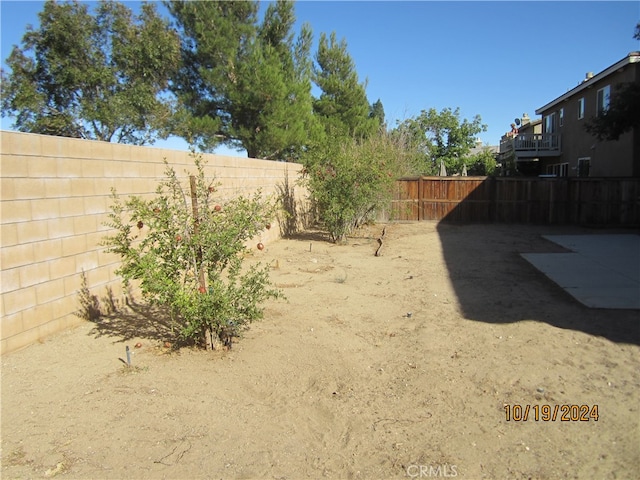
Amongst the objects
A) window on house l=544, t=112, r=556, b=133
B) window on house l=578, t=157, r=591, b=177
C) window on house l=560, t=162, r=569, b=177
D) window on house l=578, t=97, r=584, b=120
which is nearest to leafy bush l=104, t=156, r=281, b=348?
window on house l=578, t=157, r=591, b=177

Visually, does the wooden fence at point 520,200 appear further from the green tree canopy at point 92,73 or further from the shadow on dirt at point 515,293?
the green tree canopy at point 92,73

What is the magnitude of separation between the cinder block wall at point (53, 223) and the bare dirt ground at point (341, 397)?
13.7 inches

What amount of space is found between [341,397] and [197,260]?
186 cm

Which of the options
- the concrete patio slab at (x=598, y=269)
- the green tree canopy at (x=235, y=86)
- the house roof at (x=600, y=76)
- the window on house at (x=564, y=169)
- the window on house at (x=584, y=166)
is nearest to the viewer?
the concrete patio slab at (x=598, y=269)

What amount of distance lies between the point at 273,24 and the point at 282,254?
16088 millimetres

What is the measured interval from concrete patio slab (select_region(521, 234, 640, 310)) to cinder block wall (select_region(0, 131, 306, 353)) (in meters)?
6.45

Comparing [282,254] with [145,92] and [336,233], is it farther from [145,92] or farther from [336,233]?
[145,92]

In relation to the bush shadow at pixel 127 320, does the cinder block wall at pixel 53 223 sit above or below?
above

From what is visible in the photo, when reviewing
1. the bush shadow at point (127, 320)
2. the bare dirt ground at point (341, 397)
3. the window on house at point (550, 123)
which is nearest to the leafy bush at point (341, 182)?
the bare dirt ground at point (341, 397)

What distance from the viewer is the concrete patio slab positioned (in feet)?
22.8

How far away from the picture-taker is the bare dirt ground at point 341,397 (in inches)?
120

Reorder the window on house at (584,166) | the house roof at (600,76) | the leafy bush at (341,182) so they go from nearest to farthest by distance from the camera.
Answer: the leafy bush at (341,182) → the house roof at (600,76) → the window on house at (584,166)

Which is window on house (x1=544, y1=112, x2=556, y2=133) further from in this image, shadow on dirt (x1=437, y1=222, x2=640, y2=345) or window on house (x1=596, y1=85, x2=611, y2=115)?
shadow on dirt (x1=437, y1=222, x2=640, y2=345)

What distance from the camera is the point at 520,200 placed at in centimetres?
→ 1844
